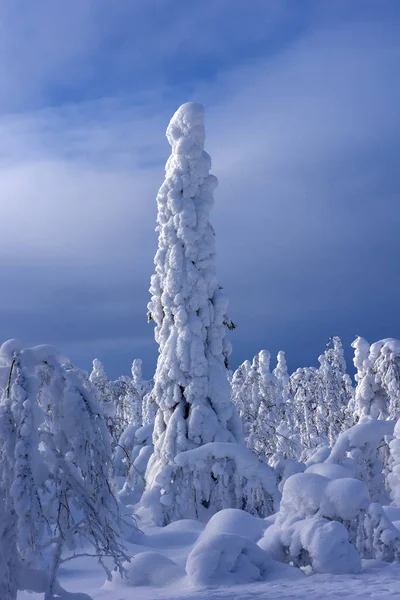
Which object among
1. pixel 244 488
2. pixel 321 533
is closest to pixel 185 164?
pixel 244 488

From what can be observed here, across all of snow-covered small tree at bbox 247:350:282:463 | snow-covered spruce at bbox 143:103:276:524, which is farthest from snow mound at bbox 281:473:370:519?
snow-covered small tree at bbox 247:350:282:463

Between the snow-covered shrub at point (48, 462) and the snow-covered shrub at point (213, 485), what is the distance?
7.93 m

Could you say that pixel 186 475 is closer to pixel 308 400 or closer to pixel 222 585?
pixel 222 585

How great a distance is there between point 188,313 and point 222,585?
909 cm

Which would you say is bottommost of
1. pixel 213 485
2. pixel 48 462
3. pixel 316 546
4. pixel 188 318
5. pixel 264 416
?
pixel 316 546

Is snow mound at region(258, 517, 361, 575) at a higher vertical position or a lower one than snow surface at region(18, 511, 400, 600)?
higher

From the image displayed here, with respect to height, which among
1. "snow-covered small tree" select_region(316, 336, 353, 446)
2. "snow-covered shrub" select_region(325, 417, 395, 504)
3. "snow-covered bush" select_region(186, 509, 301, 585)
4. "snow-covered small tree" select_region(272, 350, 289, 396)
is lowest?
"snow-covered bush" select_region(186, 509, 301, 585)

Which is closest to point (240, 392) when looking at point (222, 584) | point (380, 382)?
point (380, 382)

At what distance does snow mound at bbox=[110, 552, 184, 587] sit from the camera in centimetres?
763

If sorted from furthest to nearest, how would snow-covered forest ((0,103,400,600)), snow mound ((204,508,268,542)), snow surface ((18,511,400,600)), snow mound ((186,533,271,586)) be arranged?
snow mound ((204,508,268,542)) < snow mound ((186,533,271,586)) < snow surface ((18,511,400,600)) < snow-covered forest ((0,103,400,600))

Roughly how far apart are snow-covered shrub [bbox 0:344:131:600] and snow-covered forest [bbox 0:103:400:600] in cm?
2

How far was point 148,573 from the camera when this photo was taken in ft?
25.5

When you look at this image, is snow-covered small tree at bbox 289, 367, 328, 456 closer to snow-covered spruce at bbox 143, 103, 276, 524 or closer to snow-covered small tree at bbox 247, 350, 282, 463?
snow-covered small tree at bbox 247, 350, 282, 463

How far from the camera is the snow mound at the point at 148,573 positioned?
25.0 feet
